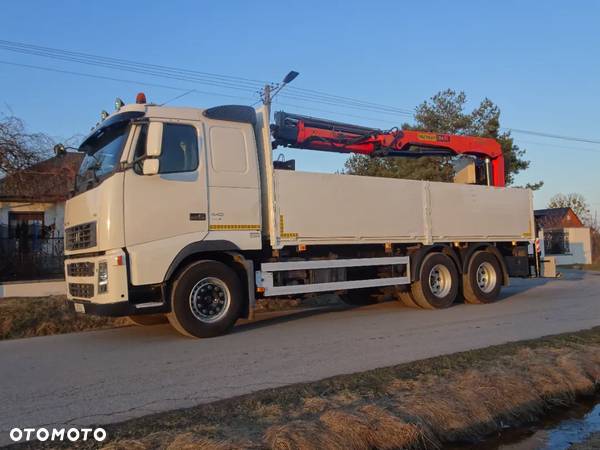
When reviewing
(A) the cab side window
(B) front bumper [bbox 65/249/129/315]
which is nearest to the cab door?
(A) the cab side window

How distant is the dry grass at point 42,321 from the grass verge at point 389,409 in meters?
6.15

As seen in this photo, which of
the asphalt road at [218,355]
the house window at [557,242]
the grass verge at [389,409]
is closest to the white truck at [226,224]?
the asphalt road at [218,355]

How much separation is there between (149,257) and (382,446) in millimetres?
4650

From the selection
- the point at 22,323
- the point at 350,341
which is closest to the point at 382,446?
the point at 350,341

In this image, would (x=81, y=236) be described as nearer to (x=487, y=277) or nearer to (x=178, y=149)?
(x=178, y=149)

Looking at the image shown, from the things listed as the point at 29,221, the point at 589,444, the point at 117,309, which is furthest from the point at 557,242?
the point at 589,444

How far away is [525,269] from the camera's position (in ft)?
43.0

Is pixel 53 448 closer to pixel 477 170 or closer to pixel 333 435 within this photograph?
pixel 333 435

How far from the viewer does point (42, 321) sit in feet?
33.1

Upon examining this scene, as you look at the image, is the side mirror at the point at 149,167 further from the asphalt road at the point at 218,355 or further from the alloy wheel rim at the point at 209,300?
the asphalt road at the point at 218,355

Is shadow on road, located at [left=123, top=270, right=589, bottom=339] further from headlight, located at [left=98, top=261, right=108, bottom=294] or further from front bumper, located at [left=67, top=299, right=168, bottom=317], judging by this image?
headlight, located at [left=98, top=261, right=108, bottom=294]

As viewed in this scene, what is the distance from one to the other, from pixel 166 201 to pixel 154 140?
2.80 feet

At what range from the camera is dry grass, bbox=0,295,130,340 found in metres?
9.74

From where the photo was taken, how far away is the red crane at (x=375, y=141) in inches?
447
